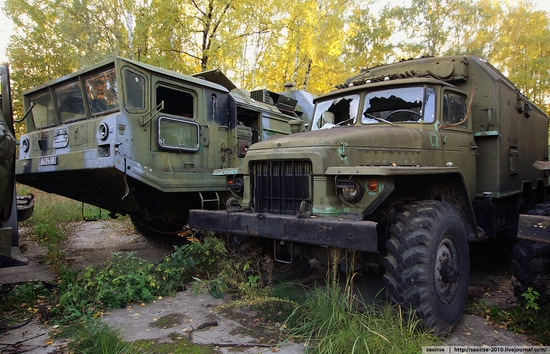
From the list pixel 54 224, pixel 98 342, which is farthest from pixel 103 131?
pixel 54 224

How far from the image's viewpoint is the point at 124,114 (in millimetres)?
5469

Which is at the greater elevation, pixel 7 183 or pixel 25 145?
pixel 25 145

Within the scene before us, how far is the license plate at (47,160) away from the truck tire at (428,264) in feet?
16.3

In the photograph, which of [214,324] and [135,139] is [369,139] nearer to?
[214,324]

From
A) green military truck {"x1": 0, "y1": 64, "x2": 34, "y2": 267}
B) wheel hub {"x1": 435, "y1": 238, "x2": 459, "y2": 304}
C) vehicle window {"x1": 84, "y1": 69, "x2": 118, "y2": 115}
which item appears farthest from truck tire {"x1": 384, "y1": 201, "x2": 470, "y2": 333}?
vehicle window {"x1": 84, "y1": 69, "x2": 118, "y2": 115}

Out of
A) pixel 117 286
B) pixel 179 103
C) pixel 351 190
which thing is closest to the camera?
pixel 351 190

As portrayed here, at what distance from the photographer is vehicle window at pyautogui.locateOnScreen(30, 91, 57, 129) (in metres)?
6.55

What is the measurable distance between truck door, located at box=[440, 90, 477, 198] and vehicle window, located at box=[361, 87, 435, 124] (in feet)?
0.78

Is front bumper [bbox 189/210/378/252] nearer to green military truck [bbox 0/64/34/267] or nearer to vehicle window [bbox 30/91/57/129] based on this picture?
green military truck [bbox 0/64/34/267]

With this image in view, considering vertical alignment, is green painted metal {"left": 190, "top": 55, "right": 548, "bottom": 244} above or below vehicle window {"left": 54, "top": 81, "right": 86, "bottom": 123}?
below

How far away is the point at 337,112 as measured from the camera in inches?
203

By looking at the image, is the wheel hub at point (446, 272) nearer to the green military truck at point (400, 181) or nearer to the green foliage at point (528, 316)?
the green military truck at point (400, 181)

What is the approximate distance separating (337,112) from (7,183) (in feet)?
12.8

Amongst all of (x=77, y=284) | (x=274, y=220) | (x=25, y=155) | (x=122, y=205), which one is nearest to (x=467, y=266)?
(x=274, y=220)
